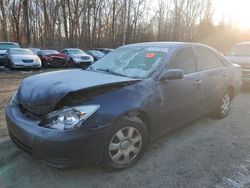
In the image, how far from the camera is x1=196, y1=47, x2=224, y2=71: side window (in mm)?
4479

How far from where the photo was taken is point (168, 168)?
328cm

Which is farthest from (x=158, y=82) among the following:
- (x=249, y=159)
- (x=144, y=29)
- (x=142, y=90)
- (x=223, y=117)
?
(x=144, y=29)

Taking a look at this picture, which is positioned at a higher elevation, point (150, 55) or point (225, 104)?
point (150, 55)

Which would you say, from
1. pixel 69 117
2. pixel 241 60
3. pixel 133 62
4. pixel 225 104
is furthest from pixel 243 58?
pixel 69 117

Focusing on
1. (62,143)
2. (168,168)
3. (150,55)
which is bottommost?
(168,168)

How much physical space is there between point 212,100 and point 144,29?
126 ft

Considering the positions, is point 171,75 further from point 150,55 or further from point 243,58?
point 243,58

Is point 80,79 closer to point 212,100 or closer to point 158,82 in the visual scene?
point 158,82

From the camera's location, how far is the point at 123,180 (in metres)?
2.98

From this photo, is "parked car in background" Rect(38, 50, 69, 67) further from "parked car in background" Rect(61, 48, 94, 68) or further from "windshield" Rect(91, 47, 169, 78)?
"windshield" Rect(91, 47, 169, 78)

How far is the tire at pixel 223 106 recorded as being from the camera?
5.17 metres

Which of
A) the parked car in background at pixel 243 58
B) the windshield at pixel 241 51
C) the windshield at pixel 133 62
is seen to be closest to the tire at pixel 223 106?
the windshield at pixel 133 62

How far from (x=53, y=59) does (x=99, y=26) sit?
2207cm

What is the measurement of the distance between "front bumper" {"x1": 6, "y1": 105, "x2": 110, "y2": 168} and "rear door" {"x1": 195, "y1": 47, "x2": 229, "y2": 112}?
2391 millimetres
